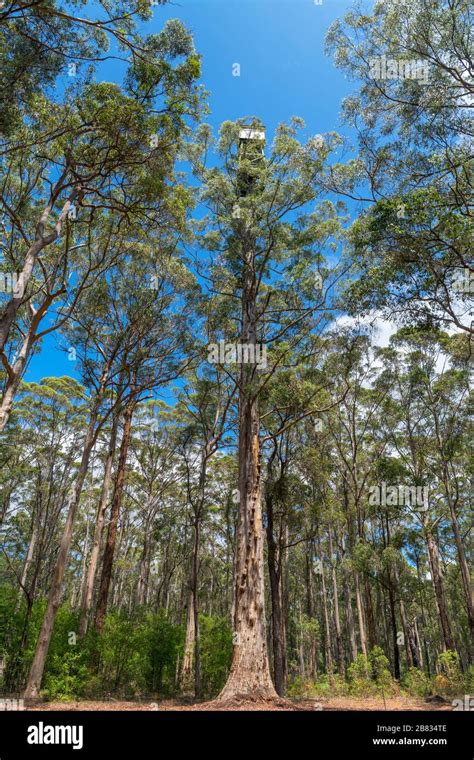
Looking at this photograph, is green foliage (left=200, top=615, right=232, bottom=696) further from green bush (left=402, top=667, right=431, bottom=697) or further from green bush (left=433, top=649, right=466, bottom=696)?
green bush (left=433, top=649, right=466, bottom=696)

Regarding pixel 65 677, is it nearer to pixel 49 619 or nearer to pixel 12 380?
pixel 49 619

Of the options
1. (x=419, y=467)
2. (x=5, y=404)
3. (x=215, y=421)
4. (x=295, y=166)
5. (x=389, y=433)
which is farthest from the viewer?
(x=389, y=433)

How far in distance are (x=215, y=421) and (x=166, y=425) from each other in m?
6.69

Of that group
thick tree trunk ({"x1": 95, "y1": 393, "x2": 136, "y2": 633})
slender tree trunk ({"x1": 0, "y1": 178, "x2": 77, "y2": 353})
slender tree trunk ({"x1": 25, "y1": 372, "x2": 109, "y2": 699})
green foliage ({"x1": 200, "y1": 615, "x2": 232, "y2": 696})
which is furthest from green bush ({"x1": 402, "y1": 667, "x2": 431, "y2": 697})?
slender tree trunk ({"x1": 0, "y1": 178, "x2": 77, "y2": 353})

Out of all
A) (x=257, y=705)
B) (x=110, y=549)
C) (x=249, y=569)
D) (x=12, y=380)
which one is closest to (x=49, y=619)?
(x=110, y=549)

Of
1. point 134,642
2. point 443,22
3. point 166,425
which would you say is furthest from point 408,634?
point 443,22

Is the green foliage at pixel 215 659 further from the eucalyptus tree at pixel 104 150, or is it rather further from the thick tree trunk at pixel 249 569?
the eucalyptus tree at pixel 104 150

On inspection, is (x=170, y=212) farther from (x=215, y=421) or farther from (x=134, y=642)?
(x=134, y=642)

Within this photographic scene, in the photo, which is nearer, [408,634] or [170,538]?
[408,634]

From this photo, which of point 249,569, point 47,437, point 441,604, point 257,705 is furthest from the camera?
point 47,437

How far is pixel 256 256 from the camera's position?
464 inches

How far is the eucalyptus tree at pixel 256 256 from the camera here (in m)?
9.76

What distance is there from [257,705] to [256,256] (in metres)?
9.51
